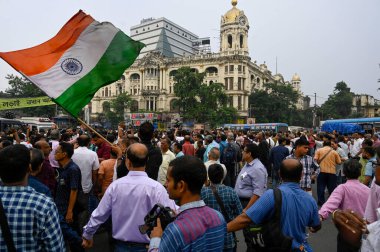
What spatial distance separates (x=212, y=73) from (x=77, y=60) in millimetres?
62089

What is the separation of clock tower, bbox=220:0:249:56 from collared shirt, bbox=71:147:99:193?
198ft

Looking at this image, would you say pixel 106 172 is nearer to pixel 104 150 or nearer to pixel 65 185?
pixel 65 185

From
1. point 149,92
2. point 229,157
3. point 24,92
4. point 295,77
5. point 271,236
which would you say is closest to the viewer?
point 271,236

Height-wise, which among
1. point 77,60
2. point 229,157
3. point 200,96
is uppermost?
point 200,96

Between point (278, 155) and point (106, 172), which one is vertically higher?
point (106, 172)

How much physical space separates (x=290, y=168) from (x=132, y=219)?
152 cm

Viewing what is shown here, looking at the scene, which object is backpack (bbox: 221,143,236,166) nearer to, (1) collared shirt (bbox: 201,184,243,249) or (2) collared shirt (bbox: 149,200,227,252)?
(1) collared shirt (bbox: 201,184,243,249)

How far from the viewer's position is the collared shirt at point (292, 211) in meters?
2.66

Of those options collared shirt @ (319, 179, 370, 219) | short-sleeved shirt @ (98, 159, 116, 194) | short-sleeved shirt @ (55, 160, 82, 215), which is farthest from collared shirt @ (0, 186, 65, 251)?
short-sleeved shirt @ (98, 159, 116, 194)

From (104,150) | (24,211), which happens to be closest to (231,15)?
(104,150)

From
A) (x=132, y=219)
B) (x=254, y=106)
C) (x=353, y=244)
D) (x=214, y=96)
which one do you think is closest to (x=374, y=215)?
(x=353, y=244)

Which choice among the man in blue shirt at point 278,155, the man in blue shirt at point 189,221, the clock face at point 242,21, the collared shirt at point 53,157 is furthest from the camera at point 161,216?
the clock face at point 242,21

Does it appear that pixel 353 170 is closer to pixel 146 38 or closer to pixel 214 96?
pixel 214 96

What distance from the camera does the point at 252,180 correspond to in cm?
493
